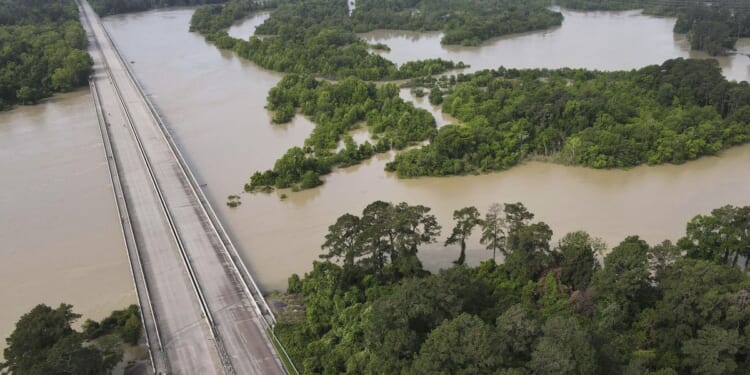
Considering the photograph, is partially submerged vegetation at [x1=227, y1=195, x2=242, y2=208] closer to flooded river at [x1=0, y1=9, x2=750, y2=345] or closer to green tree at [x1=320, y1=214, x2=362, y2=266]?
flooded river at [x1=0, y1=9, x2=750, y2=345]

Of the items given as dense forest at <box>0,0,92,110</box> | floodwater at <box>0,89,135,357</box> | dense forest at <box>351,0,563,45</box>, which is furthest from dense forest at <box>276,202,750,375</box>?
dense forest at <box>351,0,563,45</box>

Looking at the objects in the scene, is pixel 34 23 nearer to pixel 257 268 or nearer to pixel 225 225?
pixel 225 225

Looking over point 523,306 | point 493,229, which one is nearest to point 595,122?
point 493,229

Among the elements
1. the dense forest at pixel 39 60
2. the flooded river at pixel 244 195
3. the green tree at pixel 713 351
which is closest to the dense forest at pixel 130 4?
the dense forest at pixel 39 60

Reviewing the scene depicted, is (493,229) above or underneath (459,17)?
underneath

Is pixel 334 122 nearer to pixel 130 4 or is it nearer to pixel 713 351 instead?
pixel 713 351

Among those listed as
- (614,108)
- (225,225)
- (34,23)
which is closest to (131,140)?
(225,225)
